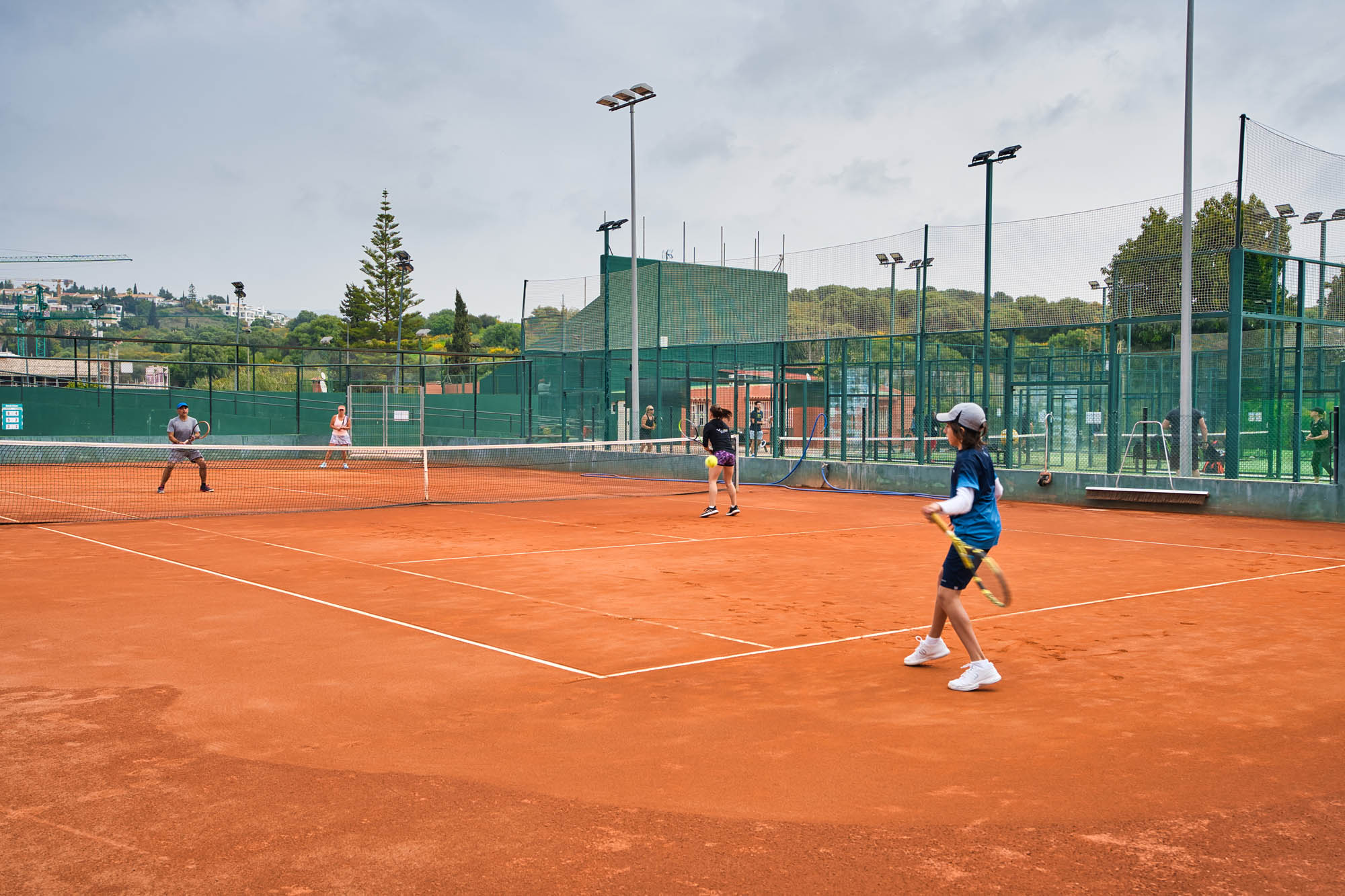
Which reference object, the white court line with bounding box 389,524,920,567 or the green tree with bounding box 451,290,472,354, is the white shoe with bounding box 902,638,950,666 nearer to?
the white court line with bounding box 389,524,920,567

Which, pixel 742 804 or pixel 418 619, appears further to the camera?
pixel 418 619

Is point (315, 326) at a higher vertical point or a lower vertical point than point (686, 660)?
higher

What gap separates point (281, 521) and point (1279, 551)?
40.3ft

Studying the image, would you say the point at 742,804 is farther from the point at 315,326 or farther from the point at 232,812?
the point at 315,326

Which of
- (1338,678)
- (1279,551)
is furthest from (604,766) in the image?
(1279,551)

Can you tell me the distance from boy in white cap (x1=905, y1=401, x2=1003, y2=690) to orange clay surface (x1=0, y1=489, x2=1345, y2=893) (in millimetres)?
239

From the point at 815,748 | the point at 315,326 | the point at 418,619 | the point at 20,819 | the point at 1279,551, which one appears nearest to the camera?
the point at 20,819

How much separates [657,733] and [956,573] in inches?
77.7

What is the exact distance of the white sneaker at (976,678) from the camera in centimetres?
572

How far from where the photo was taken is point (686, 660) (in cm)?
640

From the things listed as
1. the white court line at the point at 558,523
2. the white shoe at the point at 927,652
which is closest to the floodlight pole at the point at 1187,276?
the white court line at the point at 558,523

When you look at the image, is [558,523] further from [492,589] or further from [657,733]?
[657,733]

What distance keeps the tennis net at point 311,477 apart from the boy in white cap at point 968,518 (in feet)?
35.1

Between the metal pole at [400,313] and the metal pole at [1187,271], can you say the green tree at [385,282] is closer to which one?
the metal pole at [400,313]
